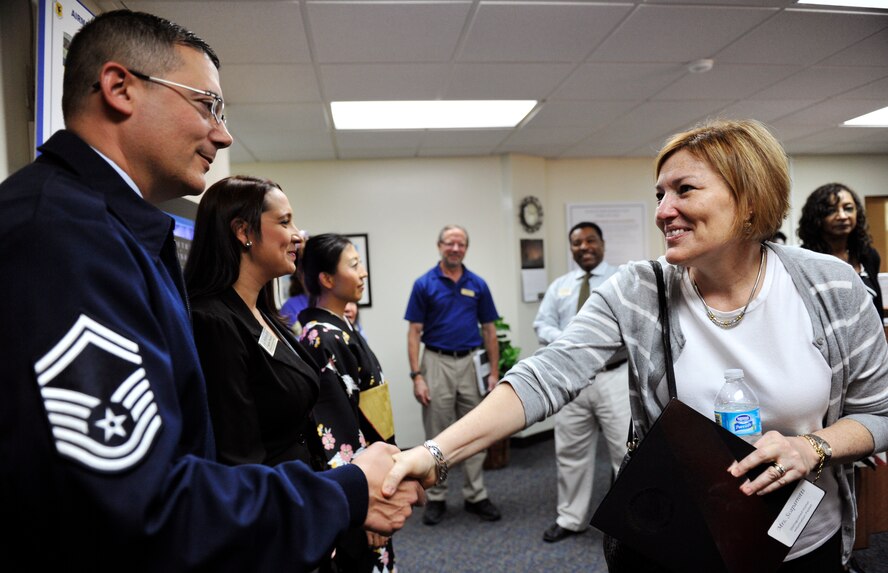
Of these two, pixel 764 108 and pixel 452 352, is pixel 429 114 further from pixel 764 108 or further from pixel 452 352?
pixel 764 108

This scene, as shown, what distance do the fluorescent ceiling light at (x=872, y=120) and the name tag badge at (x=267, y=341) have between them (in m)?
5.11

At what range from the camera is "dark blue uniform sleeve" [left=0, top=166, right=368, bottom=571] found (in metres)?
0.60

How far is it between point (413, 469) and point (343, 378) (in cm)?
76

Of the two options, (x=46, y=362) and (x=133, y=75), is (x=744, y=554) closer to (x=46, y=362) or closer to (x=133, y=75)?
(x=46, y=362)

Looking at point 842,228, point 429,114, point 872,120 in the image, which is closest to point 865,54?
point 842,228

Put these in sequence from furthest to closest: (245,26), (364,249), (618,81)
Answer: (364,249)
(618,81)
(245,26)

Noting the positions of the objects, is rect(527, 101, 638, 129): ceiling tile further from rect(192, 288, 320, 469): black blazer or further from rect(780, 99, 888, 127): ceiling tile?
rect(192, 288, 320, 469): black blazer

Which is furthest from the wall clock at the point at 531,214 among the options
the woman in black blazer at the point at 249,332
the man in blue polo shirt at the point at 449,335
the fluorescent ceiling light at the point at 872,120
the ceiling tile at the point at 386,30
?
the woman in black blazer at the point at 249,332

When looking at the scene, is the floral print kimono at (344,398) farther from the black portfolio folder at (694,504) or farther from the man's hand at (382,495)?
the black portfolio folder at (694,504)

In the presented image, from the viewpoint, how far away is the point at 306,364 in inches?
61.2

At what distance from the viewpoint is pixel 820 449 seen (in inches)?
41.9

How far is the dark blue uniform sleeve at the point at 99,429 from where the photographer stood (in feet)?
1.96

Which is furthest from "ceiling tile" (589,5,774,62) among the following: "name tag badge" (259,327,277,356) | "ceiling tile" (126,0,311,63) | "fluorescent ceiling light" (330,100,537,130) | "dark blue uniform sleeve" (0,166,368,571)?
"dark blue uniform sleeve" (0,166,368,571)

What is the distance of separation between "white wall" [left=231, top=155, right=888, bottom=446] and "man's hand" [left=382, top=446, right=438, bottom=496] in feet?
13.0
